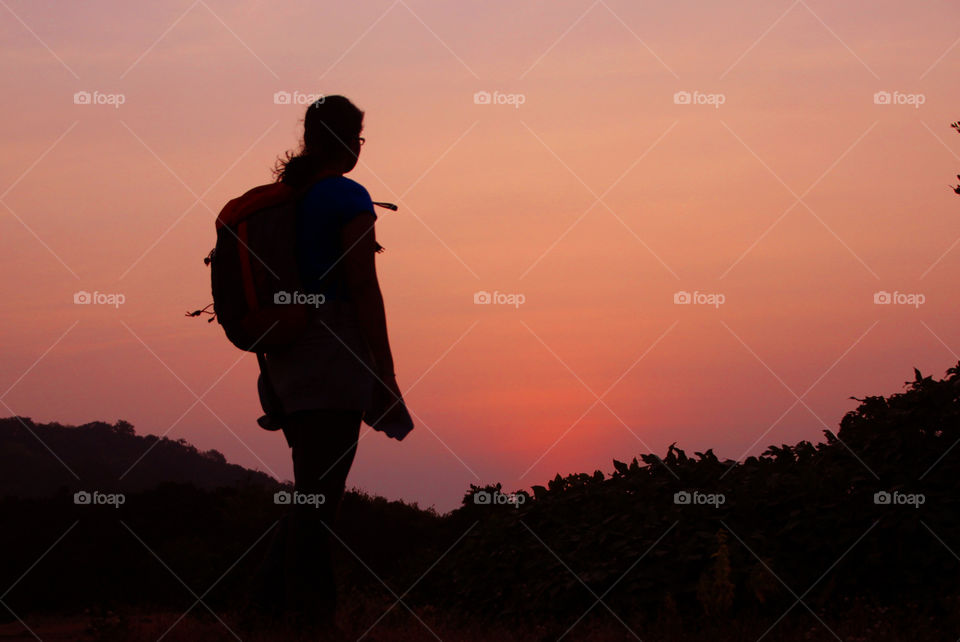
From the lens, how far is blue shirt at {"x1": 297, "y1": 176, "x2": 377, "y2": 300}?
531 cm

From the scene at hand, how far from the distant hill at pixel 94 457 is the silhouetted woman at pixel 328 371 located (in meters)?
8.83

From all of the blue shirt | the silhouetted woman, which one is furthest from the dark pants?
the blue shirt

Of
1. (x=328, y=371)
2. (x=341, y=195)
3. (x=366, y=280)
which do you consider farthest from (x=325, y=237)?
(x=328, y=371)

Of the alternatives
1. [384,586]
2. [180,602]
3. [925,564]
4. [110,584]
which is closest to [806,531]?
[925,564]

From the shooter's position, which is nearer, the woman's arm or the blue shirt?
the woman's arm

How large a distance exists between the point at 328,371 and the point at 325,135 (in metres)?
1.36

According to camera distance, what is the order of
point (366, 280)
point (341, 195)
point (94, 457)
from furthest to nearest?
point (94, 457), point (341, 195), point (366, 280)

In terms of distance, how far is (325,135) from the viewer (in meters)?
5.54

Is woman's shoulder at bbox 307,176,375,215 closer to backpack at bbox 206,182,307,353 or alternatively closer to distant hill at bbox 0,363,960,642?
backpack at bbox 206,182,307,353

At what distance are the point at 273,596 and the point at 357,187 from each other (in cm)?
249

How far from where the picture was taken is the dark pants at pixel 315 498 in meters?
5.29

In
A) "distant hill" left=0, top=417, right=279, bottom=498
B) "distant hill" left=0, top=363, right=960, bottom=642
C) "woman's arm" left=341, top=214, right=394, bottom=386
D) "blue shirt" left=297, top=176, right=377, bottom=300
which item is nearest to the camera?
"woman's arm" left=341, top=214, right=394, bottom=386

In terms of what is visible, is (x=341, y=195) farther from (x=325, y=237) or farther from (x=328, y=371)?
(x=328, y=371)

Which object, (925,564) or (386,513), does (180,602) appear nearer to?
(386,513)
